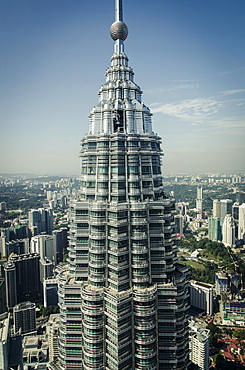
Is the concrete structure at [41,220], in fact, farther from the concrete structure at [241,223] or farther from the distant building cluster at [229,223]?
the concrete structure at [241,223]

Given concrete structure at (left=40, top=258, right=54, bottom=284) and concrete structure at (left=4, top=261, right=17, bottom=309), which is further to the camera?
concrete structure at (left=40, top=258, right=54, bottom=284)

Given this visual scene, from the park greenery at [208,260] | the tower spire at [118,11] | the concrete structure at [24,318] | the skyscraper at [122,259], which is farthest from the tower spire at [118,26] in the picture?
the park greenery at [208,260]

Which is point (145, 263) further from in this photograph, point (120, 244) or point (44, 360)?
point (44, 360)

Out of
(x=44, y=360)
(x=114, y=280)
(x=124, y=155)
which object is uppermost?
(x=124, y=155)

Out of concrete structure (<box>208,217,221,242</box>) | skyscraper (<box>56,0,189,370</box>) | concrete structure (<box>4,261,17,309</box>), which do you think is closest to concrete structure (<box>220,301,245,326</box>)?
skyscraper (<box>56,0,189,370</box>)

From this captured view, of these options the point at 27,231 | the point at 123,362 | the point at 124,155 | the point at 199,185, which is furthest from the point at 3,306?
the point at 199,185

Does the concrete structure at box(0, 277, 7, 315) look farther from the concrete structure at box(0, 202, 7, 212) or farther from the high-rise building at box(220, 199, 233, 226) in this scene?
the high-rise building at box(220, 199, 233, 226)
